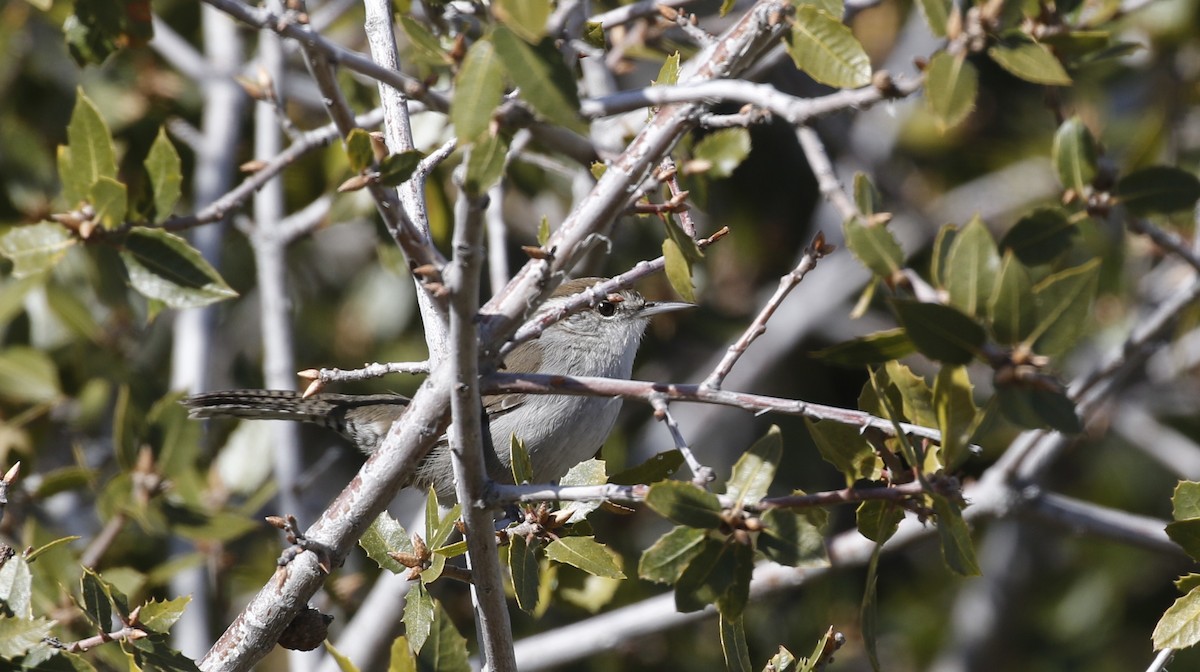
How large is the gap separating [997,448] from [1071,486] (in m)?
0.98

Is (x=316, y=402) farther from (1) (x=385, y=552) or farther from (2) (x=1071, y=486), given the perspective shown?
(2) (x=1071, y=486)

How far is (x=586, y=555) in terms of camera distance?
2.52 meters

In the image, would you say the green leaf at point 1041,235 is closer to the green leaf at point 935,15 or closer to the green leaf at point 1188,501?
the green leaf at point 1188,501

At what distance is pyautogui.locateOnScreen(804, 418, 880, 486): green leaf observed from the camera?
236 cm

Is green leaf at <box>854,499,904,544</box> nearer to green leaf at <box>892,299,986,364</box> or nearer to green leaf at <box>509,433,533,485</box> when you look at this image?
green leaf at <box>892,299,986,364</box>

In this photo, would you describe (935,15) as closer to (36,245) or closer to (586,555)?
(586,555)

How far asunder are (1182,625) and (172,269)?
2.80m

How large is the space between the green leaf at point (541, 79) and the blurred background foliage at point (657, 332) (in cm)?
244

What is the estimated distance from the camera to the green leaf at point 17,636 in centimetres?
217

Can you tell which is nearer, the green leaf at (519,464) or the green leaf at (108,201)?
the green leaf at (519,464)

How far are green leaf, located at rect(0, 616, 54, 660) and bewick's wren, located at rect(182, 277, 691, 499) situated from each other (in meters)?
1.65

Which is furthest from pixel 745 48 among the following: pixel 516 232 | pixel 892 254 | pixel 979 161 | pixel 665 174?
pixel 979 161

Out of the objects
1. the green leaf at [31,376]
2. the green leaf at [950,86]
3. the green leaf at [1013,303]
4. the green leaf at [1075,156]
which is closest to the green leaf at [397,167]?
the green leaf at [950,86]

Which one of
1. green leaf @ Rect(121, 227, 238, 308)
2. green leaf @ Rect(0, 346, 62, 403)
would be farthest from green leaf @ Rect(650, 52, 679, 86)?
green leaf @ Rect(0, 346, 62, 403)
